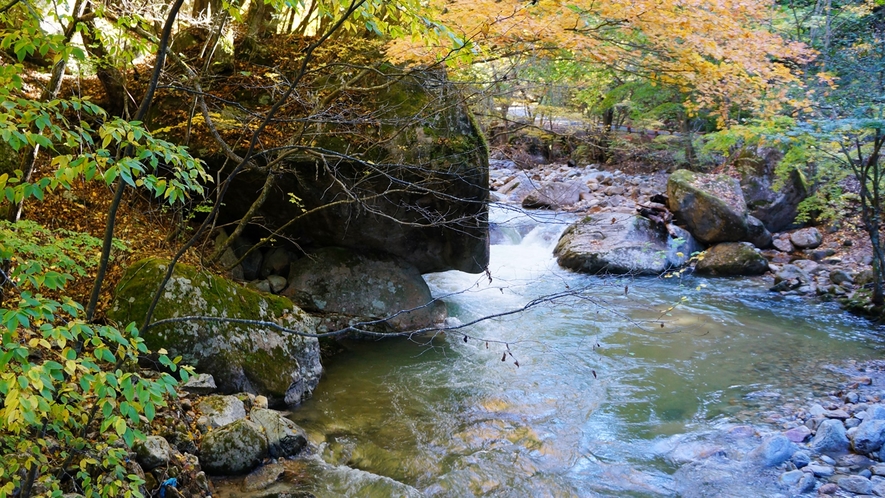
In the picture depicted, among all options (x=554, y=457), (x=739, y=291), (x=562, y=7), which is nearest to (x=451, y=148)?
(x=562, y=7)

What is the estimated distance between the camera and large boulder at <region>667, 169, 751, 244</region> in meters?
12.7

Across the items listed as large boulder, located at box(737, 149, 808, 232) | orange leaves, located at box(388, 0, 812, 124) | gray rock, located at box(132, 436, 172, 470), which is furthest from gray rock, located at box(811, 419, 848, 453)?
large boulder, located at box(737, 149, 808, 232)

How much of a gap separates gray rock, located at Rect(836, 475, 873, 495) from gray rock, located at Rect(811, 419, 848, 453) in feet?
1.72

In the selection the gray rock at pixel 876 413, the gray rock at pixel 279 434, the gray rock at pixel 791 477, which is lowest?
the gray rock at pixel 279 434

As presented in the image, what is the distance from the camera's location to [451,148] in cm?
799

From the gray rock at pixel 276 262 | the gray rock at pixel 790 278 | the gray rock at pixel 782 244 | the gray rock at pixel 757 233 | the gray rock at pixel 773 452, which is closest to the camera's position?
the gray rock at pixel 773 452

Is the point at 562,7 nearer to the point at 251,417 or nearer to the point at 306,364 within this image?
the point at 306,364

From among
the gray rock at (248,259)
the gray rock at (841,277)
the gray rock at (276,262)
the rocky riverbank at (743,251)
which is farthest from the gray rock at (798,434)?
the gray rock at (248,259)

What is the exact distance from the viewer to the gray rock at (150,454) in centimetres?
375

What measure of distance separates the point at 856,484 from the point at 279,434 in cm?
495

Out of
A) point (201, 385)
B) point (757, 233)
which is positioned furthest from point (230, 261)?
point (757, 233)

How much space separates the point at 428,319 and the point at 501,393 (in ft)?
7.52

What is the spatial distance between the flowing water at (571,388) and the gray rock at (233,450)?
2.13 feet

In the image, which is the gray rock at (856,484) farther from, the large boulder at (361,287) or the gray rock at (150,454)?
the gray rock at (150,454)
